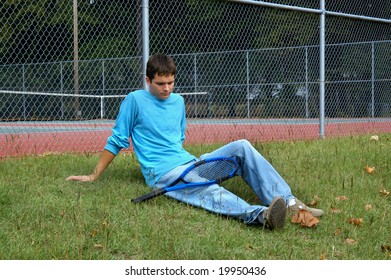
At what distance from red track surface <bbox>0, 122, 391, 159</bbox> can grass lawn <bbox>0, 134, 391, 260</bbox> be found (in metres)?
2.43

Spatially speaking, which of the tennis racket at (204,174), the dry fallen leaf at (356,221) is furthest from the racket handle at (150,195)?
the dry fallen leaf at (356,221)

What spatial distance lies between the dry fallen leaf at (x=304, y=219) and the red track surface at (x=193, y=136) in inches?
141

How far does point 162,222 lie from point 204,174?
685mm

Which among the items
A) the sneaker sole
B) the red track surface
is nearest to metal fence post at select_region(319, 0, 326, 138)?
the red track surface

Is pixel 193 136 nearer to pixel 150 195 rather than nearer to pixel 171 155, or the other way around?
pixel 171 155

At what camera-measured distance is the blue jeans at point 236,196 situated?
3818 mm

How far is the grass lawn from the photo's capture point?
311 centimetres

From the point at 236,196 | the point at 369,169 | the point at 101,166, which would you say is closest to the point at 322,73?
the point at 369,169

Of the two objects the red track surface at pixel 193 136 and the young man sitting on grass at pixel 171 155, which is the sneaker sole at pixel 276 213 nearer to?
the young man sitting on grass at pixel 171 155

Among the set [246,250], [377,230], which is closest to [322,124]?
[377,230]

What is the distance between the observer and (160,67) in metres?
4.21

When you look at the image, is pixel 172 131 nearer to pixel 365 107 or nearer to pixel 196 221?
pixel 196 221

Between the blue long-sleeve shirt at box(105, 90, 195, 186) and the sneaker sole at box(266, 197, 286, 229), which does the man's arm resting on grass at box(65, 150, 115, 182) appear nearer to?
the blue long-sleeve shirt at box(105, 90, 195, 186)

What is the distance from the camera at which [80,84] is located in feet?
61.6
